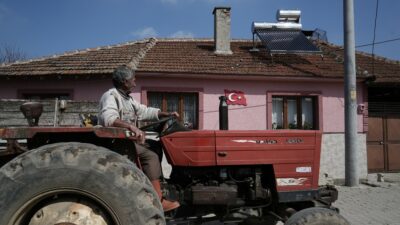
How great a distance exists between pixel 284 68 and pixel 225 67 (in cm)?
190

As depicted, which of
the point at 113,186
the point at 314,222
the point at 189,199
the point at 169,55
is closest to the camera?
the point at 113,186

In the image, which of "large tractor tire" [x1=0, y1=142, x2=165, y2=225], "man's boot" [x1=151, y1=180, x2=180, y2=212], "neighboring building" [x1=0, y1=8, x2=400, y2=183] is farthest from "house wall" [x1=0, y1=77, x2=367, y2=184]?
"large tractor tire" [x1=0, y1=142, x2=165, y2=225]

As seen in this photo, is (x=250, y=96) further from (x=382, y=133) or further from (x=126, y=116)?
(x=126, y=116)

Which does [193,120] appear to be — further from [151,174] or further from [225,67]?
[151,174]

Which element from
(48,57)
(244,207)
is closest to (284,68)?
(48,57)

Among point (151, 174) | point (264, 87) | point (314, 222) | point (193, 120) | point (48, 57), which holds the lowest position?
point (314, 222)

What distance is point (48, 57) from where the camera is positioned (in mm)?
12547

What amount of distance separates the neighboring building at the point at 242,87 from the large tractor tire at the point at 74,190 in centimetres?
801

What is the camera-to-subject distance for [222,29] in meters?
13.2

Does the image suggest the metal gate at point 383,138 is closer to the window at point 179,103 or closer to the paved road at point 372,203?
the paved road at point 372,203

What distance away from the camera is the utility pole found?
10.3 metres

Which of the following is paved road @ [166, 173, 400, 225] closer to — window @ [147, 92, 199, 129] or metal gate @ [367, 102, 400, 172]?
metal gate @ [367, 102, 400, 172]

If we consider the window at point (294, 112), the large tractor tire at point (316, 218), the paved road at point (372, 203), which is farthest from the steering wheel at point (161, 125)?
the window at point (294, 112)

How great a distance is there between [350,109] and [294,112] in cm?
217
